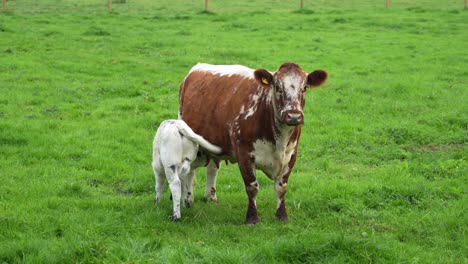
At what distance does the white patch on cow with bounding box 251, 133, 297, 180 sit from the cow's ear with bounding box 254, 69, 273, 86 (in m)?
0.67

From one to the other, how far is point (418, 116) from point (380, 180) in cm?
453

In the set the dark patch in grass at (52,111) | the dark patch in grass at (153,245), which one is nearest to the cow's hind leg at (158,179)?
the dark patch in grass at (153,245)

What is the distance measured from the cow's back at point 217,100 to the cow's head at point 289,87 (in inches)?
22.9

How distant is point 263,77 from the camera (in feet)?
25.1

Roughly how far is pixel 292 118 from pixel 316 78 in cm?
89

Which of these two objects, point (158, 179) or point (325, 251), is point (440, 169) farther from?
point (158, 179)

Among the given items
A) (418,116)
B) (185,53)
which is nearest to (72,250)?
(418,116)

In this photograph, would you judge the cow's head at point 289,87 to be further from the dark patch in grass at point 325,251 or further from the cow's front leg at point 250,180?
the dark patch in grass at point 325,251

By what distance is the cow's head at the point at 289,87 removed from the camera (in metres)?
7.18

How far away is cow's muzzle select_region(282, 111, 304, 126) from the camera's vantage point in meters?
7.11

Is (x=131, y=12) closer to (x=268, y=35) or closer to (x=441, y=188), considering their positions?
(x=268, y=35)

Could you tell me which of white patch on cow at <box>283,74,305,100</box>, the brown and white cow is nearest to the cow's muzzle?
the brown and white cow

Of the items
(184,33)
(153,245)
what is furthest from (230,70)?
(184,33)

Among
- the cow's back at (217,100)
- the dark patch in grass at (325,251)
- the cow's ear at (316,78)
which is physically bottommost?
the dark patch in grass at (325,251)
